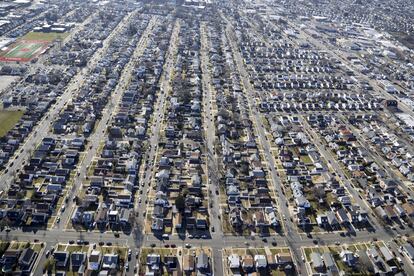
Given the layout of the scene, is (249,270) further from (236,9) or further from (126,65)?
(236,9)

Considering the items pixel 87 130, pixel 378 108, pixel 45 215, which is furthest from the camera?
pixel 378 108

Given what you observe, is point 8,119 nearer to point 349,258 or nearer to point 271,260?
point 271,260

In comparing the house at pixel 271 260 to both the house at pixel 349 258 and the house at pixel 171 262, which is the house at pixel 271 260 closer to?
the house at pixel 349 258

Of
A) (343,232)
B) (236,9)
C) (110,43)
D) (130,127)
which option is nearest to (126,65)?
(110,43)

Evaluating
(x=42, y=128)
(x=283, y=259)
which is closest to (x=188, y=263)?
(x=283, y=259)

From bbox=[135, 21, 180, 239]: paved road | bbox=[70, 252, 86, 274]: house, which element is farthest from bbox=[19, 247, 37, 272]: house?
bbox=[135, 21, 180, 239]: paved road

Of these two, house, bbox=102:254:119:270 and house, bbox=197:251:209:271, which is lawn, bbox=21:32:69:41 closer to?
house, bbox=102:254:119:270
